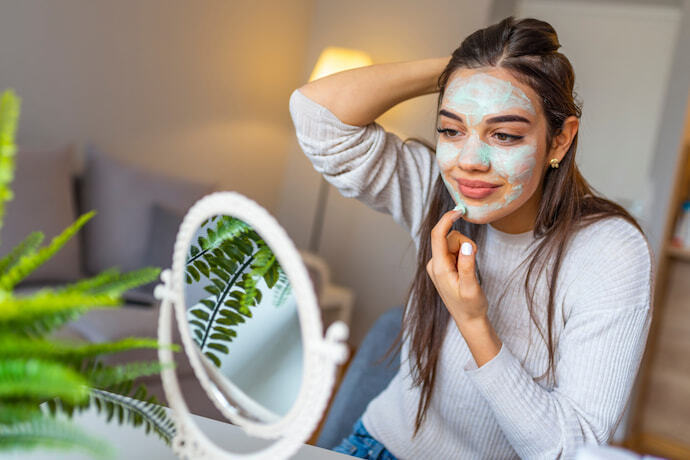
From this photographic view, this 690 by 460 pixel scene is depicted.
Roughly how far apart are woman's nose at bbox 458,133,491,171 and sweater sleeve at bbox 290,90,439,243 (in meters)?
0.25

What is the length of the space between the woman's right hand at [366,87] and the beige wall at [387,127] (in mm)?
2382

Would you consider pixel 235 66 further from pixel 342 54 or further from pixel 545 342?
pixel 545 342

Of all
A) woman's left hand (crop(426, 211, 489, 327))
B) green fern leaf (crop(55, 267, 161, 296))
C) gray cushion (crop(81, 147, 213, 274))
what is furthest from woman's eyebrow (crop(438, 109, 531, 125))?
gray cushion (crop(81, 147, 213, 274))

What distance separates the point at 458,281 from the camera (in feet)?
2.89

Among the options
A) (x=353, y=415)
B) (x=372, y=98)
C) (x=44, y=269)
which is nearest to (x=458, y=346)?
(x=353, y=415)

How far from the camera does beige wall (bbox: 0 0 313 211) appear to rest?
2703 mm

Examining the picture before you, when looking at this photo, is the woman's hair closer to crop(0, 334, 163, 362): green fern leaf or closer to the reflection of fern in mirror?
the reflection of fern in mirror

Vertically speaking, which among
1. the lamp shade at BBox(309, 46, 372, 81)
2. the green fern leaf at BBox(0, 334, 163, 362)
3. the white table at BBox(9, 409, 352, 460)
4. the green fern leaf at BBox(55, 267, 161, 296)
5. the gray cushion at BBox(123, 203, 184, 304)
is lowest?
the gray cushion at BBox(123, 203, 184, 304)

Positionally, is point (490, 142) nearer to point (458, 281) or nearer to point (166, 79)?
point (458, 281)

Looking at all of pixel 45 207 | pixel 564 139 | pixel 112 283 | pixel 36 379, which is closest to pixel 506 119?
pixel 564 139

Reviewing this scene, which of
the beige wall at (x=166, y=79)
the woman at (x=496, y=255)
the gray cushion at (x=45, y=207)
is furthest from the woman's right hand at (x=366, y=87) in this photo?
the beige wall at (x=166, y=79)

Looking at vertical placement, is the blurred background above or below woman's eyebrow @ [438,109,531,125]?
below

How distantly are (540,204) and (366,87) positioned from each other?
1.11 feet

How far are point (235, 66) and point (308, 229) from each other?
101 cm
